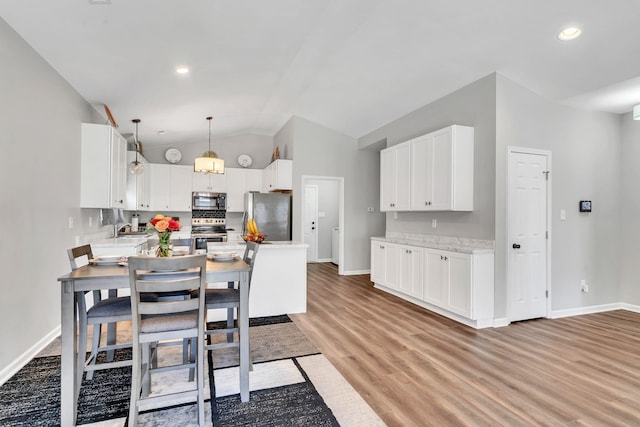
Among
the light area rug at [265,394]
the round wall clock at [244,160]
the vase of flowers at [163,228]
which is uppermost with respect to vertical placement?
the round wall clock at [244,160]

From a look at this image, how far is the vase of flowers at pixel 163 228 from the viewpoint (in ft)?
7.69

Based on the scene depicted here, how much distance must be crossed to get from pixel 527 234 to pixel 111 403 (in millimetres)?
4317

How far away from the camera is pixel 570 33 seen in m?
3.03

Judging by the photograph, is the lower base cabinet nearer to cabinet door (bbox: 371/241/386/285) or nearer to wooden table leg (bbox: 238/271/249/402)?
cabinet door (bbox: 371/241/386/285)

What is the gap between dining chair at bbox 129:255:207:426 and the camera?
5.92ft

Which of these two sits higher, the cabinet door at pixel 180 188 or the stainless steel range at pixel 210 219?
the cabinet door at pixel 180 188

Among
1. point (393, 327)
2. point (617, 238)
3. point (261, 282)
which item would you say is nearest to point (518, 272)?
point (393, 327)

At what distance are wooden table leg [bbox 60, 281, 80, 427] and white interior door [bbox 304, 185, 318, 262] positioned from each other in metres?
6.86

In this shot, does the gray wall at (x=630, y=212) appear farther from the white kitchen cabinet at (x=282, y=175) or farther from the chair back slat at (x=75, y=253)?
the chair back slat at (x=75, y=253)

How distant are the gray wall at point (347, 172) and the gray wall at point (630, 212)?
3848 mm

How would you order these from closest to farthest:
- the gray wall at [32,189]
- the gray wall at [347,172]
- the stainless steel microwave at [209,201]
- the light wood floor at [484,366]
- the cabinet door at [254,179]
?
the light wood floor at [484,366], the gray wall at [32,189], the gray wall at [347,172], the stainless steel microwave at [209,201], the cabinet door at [254,179]

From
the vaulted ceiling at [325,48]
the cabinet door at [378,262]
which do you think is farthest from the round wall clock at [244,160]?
the cabinet door at [378,262]

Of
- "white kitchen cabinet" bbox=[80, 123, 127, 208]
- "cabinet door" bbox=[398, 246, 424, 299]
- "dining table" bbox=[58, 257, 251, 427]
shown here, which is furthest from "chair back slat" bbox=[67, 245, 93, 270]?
"cabinet door" bbox=[398, 246, 424, 299]

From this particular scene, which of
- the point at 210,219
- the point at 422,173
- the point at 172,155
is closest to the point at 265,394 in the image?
the point at 422,173
